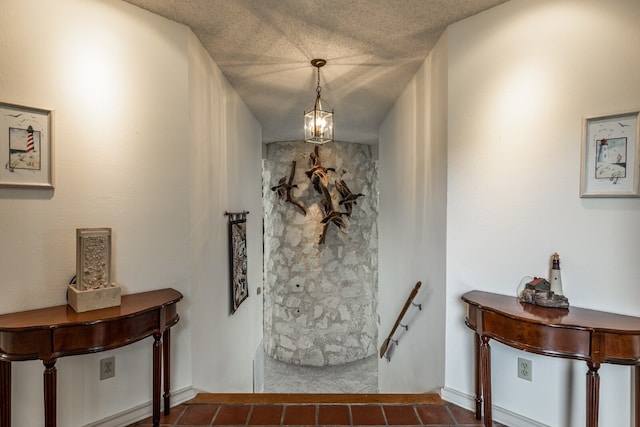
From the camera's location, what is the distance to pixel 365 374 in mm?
4691

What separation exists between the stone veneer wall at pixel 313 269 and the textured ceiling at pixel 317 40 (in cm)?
147

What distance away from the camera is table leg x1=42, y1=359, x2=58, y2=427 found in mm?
1310

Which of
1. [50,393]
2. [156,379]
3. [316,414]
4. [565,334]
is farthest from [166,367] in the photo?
[565,334]

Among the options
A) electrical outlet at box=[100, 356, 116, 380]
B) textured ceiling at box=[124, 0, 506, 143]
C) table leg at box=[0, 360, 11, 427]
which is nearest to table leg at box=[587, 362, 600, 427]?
textured ceiling at box=[124, 0, 506, 143]

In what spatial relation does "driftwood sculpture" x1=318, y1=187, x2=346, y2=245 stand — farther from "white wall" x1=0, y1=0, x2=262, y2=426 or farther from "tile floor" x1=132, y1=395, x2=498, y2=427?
"tile floor" x1=132, y1=395, x2=498, y2=427

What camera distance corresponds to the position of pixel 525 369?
1785mm

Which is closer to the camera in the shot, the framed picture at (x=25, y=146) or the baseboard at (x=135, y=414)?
the framed picture at (x=25, y=146)

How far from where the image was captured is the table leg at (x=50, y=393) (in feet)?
4.30

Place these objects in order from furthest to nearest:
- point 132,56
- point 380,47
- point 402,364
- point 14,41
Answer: point 402,364
point 380,47
point 132,56
point 14,41

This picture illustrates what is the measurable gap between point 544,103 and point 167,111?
2.14 meters

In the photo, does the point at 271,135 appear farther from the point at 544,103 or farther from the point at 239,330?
the point at 544,103

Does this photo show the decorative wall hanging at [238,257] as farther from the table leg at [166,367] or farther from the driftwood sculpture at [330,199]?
the driftwood sculpture at [330,199]

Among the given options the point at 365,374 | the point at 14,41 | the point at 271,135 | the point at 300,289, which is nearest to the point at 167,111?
the point at 14,41

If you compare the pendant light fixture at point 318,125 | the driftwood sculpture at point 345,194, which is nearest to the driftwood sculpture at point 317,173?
the driftwood sculpture at point 345,194
